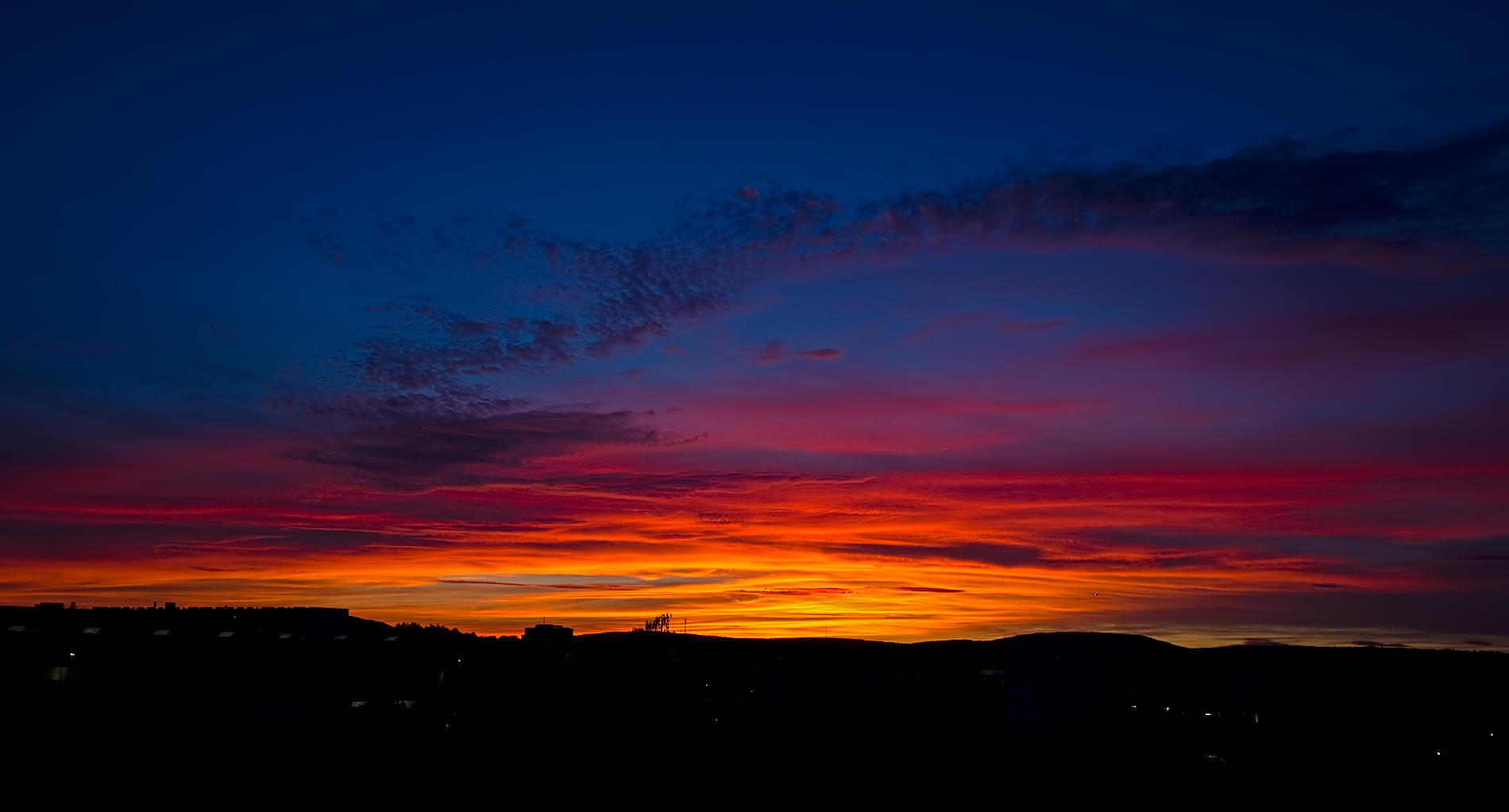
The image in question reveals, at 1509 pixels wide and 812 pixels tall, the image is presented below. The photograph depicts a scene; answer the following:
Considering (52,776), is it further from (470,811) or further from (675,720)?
(675,720)

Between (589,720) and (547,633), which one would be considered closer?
(589,720)

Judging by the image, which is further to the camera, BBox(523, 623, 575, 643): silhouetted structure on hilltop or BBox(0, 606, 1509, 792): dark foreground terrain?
BBox(523, 623, 575, 643): silhouetted structure on hilltop

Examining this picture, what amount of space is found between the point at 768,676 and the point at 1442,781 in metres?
45.5

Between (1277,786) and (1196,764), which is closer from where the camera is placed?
(1277,786)

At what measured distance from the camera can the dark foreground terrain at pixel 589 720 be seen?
4138 centimetres

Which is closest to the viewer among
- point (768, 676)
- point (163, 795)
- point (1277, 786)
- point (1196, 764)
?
point (163, 795)

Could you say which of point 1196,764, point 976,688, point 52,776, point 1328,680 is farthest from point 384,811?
point 976,688

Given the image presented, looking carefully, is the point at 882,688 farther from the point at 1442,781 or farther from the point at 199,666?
the point at 199,666

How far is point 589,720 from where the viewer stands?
62562mm

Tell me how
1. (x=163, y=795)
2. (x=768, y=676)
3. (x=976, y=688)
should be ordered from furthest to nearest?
(x=976, y=688), (x=768, y=676), (x=163, y=795)

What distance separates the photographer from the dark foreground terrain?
136 feet

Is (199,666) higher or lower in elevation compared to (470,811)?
higher

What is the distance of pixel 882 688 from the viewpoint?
253 ft

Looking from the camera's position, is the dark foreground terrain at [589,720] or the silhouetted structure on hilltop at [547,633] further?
the silhouetted structure on hilltop at [547,633]
